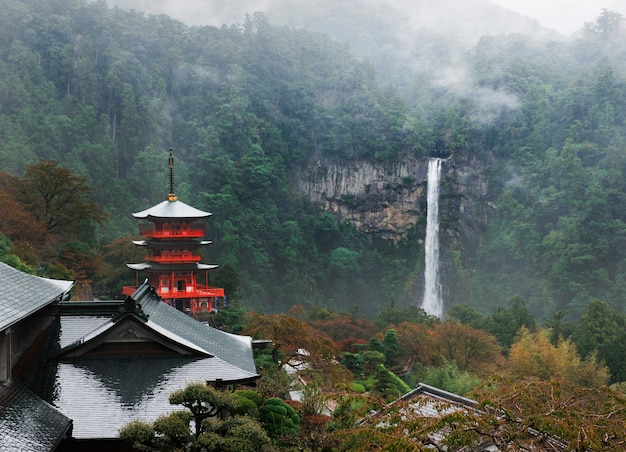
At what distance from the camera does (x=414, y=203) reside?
63531mm

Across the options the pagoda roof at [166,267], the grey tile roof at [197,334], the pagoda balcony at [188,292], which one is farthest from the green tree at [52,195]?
the grey tile roof at [197,334]

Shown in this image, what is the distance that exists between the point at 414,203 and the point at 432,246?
4.75m

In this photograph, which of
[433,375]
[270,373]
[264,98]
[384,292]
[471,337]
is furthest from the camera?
[264,98]

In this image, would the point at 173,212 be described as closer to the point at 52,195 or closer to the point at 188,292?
the point at 188,292

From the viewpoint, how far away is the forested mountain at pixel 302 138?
56750 mm

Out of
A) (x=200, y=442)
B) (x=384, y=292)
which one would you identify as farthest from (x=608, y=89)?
(x=200, y=442)

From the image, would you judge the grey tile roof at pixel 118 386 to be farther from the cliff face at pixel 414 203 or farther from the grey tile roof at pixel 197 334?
the cliff face at pixel 414 203

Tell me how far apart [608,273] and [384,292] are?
19797 millimetres

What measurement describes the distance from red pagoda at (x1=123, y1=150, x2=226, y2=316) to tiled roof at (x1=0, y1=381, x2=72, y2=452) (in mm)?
21927

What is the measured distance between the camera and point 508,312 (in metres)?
34.7

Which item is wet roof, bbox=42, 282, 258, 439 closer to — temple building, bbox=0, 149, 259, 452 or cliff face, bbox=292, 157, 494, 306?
temple building, bbox=0, 149, 259, 452

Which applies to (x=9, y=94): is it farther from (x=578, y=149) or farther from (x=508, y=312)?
(x=578, y=149)

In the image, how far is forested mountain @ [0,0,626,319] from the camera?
56750mm

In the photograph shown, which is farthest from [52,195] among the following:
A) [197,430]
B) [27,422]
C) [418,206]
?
[418,206]
